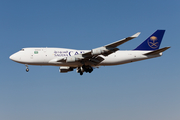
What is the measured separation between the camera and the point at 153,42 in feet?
150

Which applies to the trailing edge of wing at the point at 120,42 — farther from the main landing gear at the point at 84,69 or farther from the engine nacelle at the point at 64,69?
the engine nacelle at the point at 64,69

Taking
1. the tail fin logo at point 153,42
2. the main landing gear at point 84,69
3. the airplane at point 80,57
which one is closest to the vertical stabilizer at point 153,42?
the tail fin logo at point 153,42

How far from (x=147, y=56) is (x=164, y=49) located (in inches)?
154

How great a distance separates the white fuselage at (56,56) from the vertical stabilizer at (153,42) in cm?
221

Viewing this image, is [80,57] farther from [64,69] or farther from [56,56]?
[64,69]

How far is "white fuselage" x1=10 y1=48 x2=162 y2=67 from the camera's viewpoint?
40375mm

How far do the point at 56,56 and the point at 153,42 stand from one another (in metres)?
17.6

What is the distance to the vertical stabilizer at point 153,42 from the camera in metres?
45.2

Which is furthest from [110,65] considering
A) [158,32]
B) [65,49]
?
[158,32]

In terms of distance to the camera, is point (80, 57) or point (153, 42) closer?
point (80, 57)

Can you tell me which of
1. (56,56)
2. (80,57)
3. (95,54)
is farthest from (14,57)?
(95,54)

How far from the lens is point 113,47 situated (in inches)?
1463

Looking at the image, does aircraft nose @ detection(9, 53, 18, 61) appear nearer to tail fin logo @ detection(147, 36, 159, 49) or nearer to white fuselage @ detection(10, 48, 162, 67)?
white fuselage @ detection(10, 48, 162, 67)

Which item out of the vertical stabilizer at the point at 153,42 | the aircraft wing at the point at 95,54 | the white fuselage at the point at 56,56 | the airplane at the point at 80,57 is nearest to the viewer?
the aircraft wing at the point at 95,54
